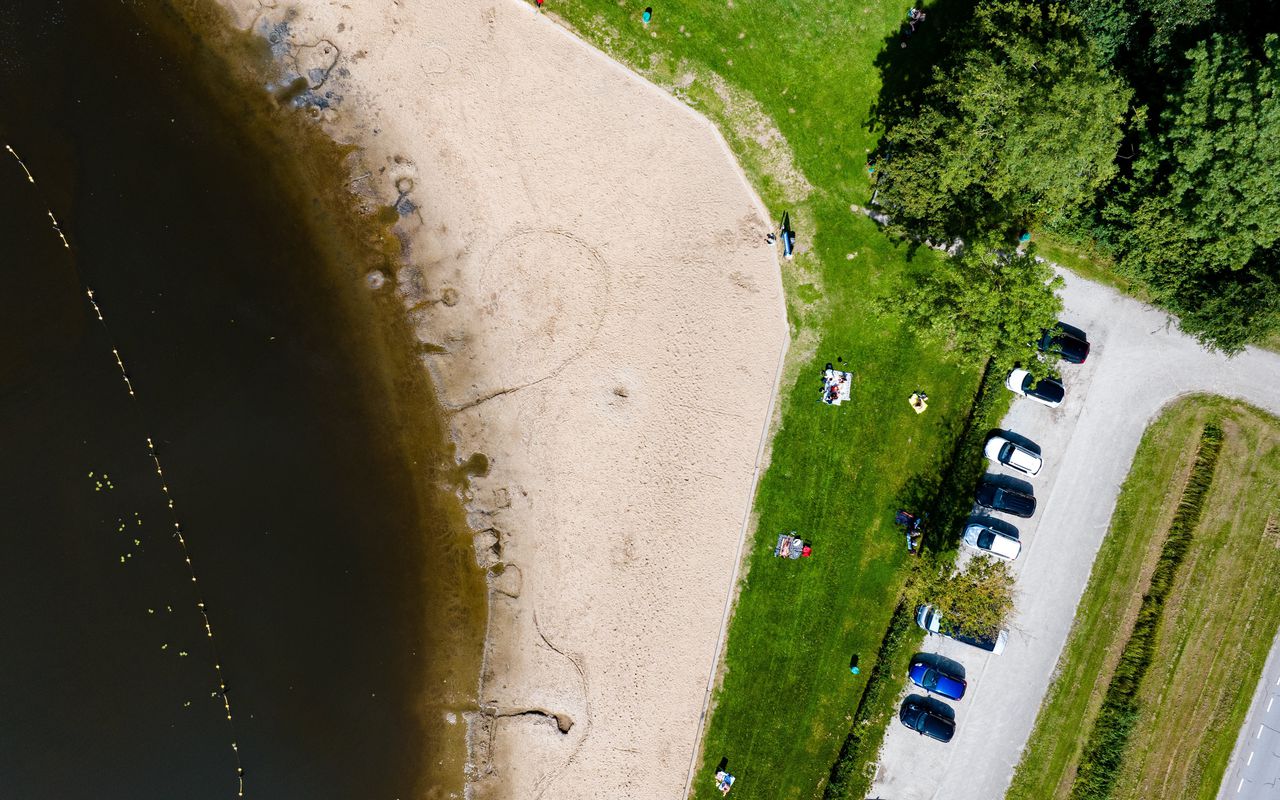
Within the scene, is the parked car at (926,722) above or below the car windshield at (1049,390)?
below

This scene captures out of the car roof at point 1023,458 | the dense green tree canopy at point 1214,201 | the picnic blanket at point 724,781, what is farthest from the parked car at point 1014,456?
the picnic blanket at point 724,781

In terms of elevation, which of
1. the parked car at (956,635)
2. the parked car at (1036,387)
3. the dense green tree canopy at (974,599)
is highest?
the parked car at (1036,387)

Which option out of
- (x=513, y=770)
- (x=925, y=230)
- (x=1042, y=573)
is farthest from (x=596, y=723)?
(x=925, y=230)

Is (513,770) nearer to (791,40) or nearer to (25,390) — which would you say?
(25,390)

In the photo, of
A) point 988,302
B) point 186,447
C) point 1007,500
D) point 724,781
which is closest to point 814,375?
point 988,302

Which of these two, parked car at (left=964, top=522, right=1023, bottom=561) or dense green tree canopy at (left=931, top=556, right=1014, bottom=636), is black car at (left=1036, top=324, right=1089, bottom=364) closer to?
parked car at (left=964, top=522, right=1023, bottom=561)

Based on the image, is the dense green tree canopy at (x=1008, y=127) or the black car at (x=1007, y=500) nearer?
the dense green tree canopy at (x=1008, y=127)

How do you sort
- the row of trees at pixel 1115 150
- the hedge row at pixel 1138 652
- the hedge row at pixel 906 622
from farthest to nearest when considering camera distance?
the hedge row at pixel 1138 652 < the hedge row at pixel 906 622 < the row of trees at pixel 1115 150

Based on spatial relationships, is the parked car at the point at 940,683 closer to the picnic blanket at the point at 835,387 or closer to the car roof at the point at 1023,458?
the car roof at the point at 1023,458
